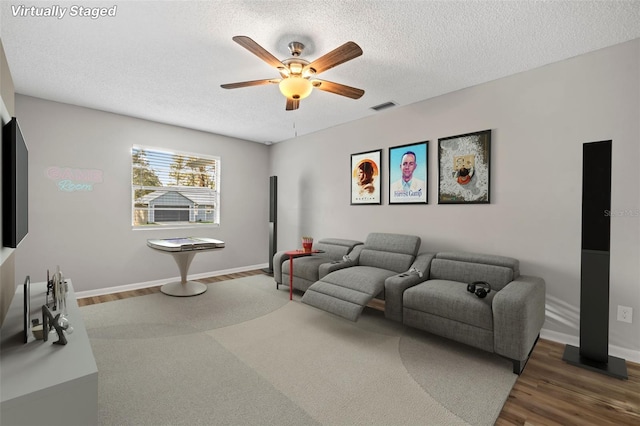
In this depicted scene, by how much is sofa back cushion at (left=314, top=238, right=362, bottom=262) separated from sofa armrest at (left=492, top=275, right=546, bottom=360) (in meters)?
2.21

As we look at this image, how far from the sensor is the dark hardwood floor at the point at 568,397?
1.76 m

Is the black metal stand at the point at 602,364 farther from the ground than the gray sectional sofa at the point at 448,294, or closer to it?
closer to it

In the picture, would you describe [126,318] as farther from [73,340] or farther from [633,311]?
[633,311]

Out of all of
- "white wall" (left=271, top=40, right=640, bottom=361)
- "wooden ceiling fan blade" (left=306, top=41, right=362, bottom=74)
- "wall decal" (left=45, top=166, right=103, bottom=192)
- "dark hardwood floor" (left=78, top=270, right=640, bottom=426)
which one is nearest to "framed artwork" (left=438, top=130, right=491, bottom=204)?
"white wall" (left=271, top=40, right=640, bottom=361)

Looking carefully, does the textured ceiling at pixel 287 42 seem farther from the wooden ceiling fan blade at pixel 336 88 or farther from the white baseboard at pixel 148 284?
the white baseboard at pixel 148 284

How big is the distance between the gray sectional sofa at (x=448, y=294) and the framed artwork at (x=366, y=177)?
0.80 metres

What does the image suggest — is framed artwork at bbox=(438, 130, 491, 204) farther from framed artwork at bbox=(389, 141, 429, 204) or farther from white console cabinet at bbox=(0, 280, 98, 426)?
white console cabinet at bbox=(0, 280, 98, 426)

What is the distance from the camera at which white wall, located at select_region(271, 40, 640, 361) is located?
8.11 feet

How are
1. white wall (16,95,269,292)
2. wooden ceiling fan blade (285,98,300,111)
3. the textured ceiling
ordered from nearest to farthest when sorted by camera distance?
the textured ceiling → wooden ceiling fan blade (285,98,300,111) → white wall (16,95,269,292)

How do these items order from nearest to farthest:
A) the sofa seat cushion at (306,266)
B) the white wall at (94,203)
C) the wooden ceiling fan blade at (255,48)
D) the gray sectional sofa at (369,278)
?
the wooden ceiling fan blade at (255,48) → the gray sectional sofa at (369,278) → the white wall at (94,203) → the sofa seat cushion at (306,266)

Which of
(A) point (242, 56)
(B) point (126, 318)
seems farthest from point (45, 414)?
(A) point (242, 56)

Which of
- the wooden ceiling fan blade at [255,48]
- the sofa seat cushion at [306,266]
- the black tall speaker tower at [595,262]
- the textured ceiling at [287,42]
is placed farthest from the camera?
the sofa seat cushion at [306,266]

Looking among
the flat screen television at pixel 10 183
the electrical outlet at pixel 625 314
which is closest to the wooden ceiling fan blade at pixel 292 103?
the flat screen television at pixel 10 183

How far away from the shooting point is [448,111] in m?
3.55
